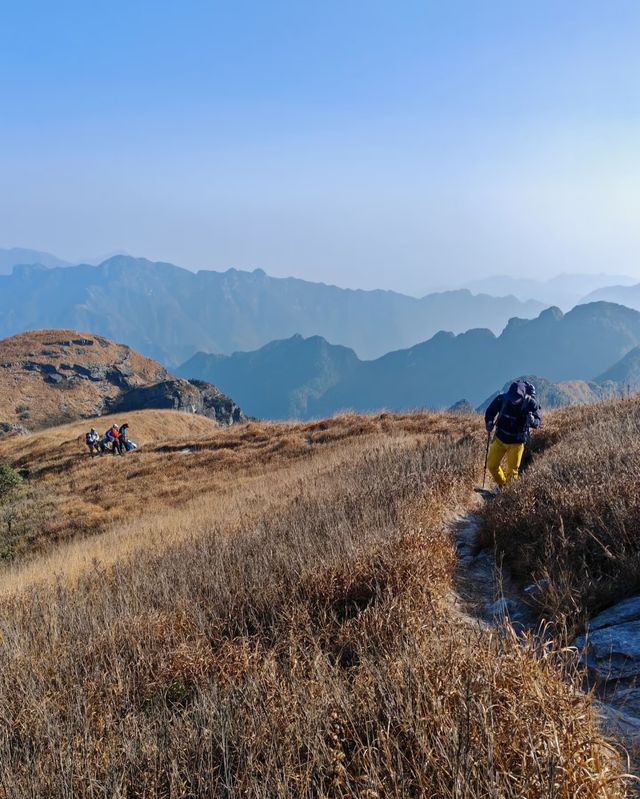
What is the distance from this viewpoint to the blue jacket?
25.9ft

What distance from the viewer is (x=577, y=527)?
4.60 metres

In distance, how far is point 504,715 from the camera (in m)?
2.10

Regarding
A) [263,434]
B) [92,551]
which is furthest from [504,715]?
[263,434]

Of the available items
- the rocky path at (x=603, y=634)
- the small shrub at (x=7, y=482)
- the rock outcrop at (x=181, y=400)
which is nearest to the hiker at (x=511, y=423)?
the rocky path at (x=603, y=634)

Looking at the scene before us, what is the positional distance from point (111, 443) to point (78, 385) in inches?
1800

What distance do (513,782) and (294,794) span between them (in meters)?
0.91

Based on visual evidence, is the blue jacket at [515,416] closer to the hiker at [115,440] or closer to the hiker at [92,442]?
the hiker at [115,440]

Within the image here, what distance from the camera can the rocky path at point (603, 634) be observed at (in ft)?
8.00

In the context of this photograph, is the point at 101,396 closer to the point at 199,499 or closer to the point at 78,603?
the point at 199,499

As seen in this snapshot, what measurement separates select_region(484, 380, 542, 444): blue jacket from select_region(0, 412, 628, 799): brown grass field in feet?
3.39

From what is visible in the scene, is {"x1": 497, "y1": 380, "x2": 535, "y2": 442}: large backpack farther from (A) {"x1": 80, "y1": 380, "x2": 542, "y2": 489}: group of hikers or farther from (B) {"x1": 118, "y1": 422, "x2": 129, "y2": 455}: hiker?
(B) {"x1": 118, "y1": 422, "x2": 129, "y2": 455}: hiker

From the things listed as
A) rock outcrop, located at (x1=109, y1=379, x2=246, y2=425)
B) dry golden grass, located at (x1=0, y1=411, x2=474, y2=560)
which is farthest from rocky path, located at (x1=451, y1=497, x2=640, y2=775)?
rock outcrop, located at (x1=109, y1=379, x2=246, y2=425)

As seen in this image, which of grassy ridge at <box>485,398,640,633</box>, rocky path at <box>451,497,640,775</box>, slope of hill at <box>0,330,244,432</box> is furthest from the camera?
slope of hill at <box>0,330,244,432</box>

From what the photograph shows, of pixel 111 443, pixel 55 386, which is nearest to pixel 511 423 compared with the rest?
pixel 111 443
